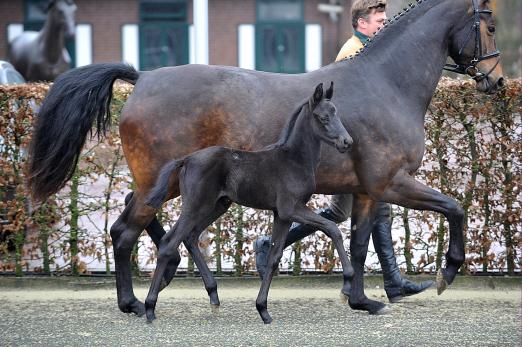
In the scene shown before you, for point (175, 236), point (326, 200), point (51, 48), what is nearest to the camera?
point (175, 236)

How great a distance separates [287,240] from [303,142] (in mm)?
1161

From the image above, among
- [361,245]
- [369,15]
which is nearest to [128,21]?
[369,15]

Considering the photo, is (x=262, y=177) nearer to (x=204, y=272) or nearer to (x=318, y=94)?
(x=318, y=94)

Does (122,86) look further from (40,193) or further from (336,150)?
(336,150)

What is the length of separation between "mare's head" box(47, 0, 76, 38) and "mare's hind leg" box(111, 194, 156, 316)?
42.4 feet

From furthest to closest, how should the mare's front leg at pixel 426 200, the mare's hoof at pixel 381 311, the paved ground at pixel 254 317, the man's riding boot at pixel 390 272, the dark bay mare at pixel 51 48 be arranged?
the dark bay mare at pixel 51 48, the man's riding boot at pixel 390 272, the mare's hoof at pixel 381 311, the mare's front leg at pixel 426 200, the paved ground at pixel 254 317

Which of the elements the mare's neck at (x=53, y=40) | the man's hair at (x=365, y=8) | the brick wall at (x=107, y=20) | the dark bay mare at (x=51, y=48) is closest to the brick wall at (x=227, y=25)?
the brick wall at (x=107, y=20)

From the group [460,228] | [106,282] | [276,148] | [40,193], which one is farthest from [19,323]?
[460,228]

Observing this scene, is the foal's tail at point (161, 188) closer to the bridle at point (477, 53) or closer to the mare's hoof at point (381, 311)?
the mare's hoof at point (381, 311)

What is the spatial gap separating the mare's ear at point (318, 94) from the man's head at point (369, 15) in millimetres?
1392

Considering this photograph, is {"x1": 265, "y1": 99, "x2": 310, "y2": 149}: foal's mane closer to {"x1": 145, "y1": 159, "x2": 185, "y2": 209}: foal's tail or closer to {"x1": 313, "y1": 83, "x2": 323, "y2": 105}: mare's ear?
{"x1": 313, "y1": 83, "x2": 323, "y2": 105}: mare's ear

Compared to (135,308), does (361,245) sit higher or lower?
higher

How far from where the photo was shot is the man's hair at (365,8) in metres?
6.62

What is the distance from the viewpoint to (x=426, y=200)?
231 inches
